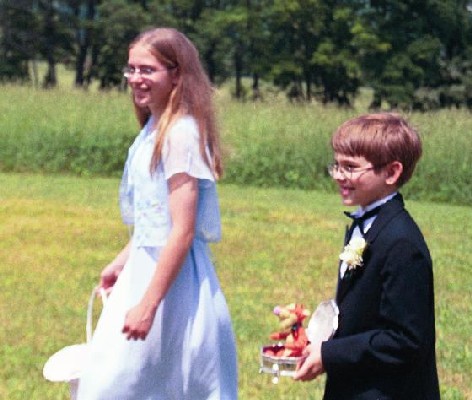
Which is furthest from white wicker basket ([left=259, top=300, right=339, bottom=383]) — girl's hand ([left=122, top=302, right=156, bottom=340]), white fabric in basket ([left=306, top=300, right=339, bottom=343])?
girl's hand ([left=122, top=302, right=156, bottom=340])

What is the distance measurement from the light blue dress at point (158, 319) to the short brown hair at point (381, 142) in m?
0.86

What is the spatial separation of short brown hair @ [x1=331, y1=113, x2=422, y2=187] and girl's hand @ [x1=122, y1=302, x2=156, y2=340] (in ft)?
3.08

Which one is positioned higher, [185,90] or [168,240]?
[185,90]

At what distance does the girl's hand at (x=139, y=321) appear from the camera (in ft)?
13.0

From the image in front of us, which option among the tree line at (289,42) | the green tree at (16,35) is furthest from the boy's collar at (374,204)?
the green tree at (16,35)

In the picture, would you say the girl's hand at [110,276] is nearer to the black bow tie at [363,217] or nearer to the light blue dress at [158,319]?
the light blue dress at [158,319]

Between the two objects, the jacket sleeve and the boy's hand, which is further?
the boy's hand

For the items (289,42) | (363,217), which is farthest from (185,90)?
(289,42)

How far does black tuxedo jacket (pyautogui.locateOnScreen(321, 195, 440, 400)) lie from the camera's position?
3.21 metres

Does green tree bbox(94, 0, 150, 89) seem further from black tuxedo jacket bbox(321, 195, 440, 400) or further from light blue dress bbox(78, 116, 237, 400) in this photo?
black tuxedo jacket bbox(321, 195, 440, 400)

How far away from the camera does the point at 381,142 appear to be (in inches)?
130

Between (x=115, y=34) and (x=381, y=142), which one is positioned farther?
(x=115, y=34)

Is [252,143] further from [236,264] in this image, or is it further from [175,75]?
[175,75]

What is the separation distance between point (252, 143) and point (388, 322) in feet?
53.3
